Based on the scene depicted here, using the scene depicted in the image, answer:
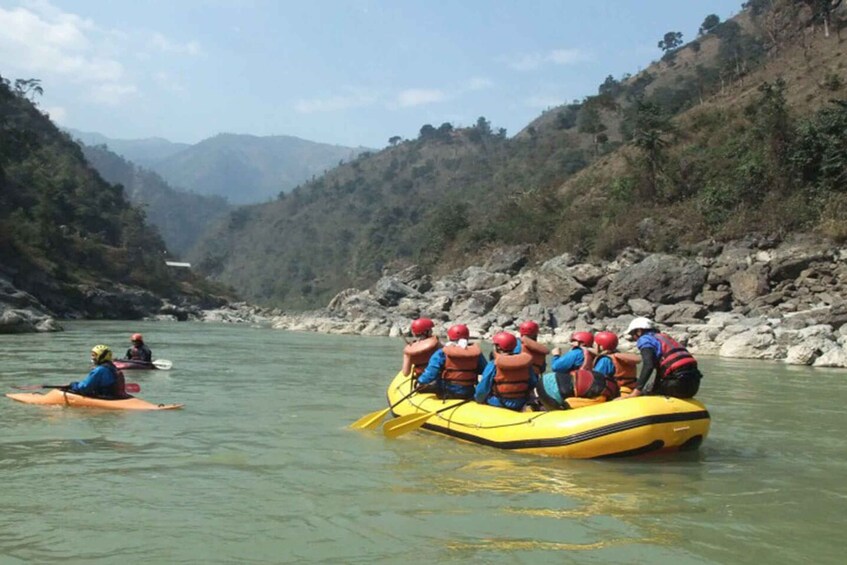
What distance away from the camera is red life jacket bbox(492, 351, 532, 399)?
8.12m

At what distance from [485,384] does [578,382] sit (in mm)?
1067

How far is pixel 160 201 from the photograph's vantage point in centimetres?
19162

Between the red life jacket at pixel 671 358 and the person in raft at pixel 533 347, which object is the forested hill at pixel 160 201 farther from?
the red life jacket at pixel 671 358

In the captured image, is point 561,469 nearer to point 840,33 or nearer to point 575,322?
point 575,322

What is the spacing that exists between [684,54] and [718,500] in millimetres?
91973

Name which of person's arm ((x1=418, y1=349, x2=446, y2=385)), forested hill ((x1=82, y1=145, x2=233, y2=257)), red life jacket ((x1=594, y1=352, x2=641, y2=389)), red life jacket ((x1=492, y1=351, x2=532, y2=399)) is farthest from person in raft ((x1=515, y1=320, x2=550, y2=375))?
forested hill ((x1=82, y1=145, x2=233, y2=257))

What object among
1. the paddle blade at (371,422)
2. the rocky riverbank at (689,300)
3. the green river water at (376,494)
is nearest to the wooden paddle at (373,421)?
the paddle blade at (371,422)

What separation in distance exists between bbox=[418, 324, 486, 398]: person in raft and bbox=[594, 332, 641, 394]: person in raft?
1414mm

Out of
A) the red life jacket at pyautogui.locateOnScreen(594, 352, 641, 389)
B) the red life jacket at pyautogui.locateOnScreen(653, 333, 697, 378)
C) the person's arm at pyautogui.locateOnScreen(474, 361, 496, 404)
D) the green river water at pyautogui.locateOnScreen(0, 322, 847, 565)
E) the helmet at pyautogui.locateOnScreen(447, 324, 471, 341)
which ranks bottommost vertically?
the green river water at pyautogui.locateOnScreen(0, 322, 847, 565)

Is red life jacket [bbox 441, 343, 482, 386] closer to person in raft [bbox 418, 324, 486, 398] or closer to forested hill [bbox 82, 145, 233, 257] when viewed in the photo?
person in raft [bbox 418, 324, 486, 398]

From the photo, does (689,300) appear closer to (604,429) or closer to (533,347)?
(533,347)

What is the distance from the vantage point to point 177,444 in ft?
25.9

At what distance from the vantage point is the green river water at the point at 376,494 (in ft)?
15.2

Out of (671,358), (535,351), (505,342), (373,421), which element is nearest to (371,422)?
(373,421)
